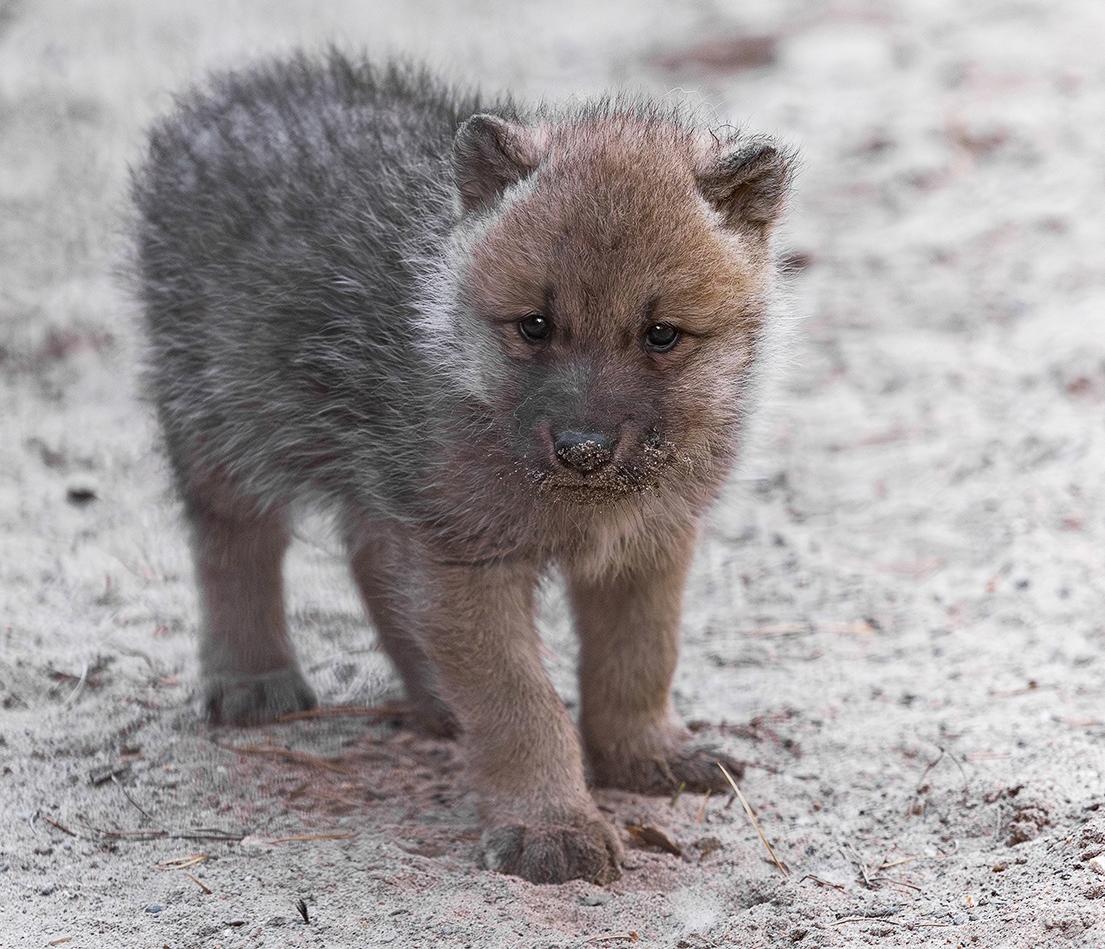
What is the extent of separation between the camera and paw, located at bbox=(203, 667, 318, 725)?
15.8ft

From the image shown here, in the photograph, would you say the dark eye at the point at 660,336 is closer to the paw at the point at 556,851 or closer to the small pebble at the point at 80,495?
the paw at the point at 556,851

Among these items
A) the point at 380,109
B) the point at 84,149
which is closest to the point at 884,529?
the point at 380,109

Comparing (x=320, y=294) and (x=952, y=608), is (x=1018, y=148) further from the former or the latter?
(x=320, y=294)

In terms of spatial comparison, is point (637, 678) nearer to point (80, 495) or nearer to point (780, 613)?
point (780, 613)

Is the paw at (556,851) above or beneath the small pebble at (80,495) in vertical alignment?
beneath

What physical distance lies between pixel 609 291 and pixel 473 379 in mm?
515

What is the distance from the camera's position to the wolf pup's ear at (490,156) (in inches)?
154

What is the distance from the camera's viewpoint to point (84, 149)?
870 cm

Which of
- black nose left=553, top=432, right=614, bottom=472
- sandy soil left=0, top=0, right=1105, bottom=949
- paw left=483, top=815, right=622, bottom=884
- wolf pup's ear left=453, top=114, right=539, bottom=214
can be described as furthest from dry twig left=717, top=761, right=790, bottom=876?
wolf pup's ear left=453, top=114, right=539, bottom=214

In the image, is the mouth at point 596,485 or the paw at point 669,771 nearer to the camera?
the mouth at point 596,485

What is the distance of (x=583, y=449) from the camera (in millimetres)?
3469

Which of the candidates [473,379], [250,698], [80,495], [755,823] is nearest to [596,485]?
[473,379]

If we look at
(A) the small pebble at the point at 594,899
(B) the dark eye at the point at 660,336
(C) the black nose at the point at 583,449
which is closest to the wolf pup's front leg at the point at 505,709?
(A) the small pebble at the point at 594,899

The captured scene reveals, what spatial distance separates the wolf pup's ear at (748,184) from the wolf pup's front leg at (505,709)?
1.08 meters
